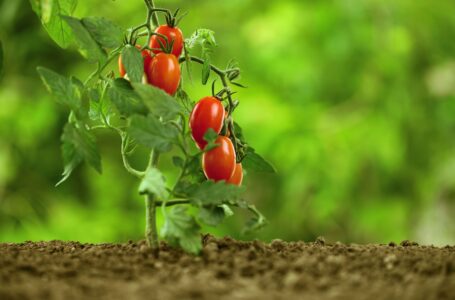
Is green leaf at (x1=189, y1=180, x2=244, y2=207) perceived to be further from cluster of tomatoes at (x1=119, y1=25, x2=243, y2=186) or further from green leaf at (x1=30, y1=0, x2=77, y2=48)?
green leaf at (x1=30, y1=0, x2=77, y2=48)

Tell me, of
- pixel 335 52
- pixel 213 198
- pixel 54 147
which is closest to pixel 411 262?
pixel 213 198

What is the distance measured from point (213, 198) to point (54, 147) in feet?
12.5

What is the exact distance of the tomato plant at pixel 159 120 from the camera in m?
1.33

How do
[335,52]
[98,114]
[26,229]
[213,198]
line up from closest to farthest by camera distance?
[213,198], [98,114], [26,229], [335,52]

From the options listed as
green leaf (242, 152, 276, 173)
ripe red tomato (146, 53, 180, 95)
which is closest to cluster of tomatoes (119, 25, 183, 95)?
ripe red tomato (146, 53, 180, 95)

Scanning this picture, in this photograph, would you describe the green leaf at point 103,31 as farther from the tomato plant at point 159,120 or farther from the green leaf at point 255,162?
the green leaf at point 255,162

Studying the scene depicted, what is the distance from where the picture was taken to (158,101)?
135 cm

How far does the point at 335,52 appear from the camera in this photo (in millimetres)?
4797

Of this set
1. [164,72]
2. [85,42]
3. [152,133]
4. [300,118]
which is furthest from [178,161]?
[300,118]

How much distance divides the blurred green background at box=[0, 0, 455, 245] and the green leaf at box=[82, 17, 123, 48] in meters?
2.98

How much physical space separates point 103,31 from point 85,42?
0.15 feet

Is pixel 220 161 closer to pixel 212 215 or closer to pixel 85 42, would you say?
pixel 212 215

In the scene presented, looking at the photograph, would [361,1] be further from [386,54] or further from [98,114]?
[98,114]

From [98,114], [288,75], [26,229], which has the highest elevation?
[288,75]
